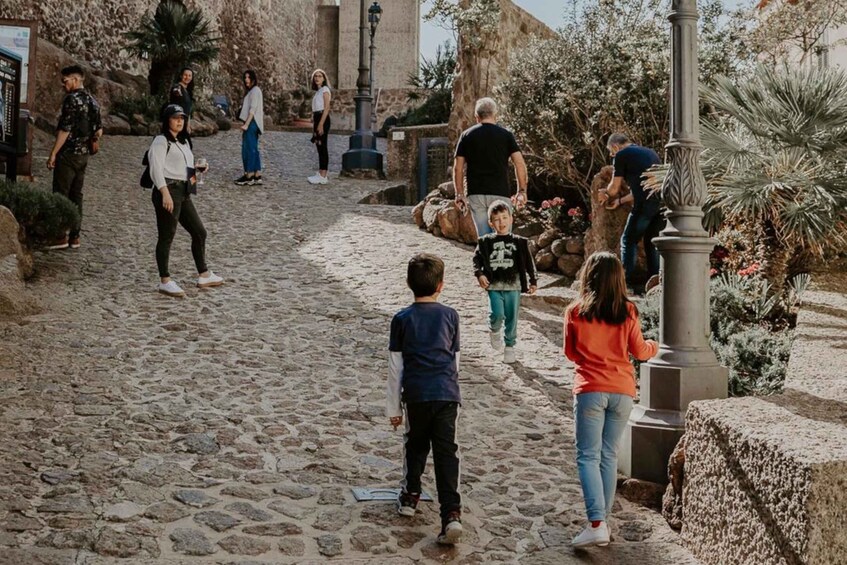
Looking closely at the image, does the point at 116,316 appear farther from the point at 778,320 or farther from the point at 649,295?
the point at 778,320

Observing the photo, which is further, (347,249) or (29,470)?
(347,249)

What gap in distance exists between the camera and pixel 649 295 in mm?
7574

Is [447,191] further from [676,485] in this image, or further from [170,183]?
[676,485]

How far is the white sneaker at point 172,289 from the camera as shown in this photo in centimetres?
871

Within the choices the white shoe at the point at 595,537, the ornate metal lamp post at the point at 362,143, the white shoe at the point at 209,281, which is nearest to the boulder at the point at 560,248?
the white shoe at the point at 209,281

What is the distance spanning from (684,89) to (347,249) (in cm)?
658

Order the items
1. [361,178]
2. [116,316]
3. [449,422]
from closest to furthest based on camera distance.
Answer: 1. [449,422]
2. [116,316]
3. [361,178]

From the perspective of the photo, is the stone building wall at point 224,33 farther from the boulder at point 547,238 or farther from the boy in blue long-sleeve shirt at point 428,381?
the boy in blue long-sleeve shirt at point 428,381

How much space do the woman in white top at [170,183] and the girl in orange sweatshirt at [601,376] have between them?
511 centimetres

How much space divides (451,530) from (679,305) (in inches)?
66.4

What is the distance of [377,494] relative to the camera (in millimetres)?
4793

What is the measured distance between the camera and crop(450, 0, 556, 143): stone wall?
14.7 m

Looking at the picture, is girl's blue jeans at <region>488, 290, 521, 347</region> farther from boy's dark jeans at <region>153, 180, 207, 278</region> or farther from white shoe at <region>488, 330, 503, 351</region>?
boy's dark jeans at <region>153, 180, 207, 278</region>

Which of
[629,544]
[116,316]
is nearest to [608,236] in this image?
[116,316]
